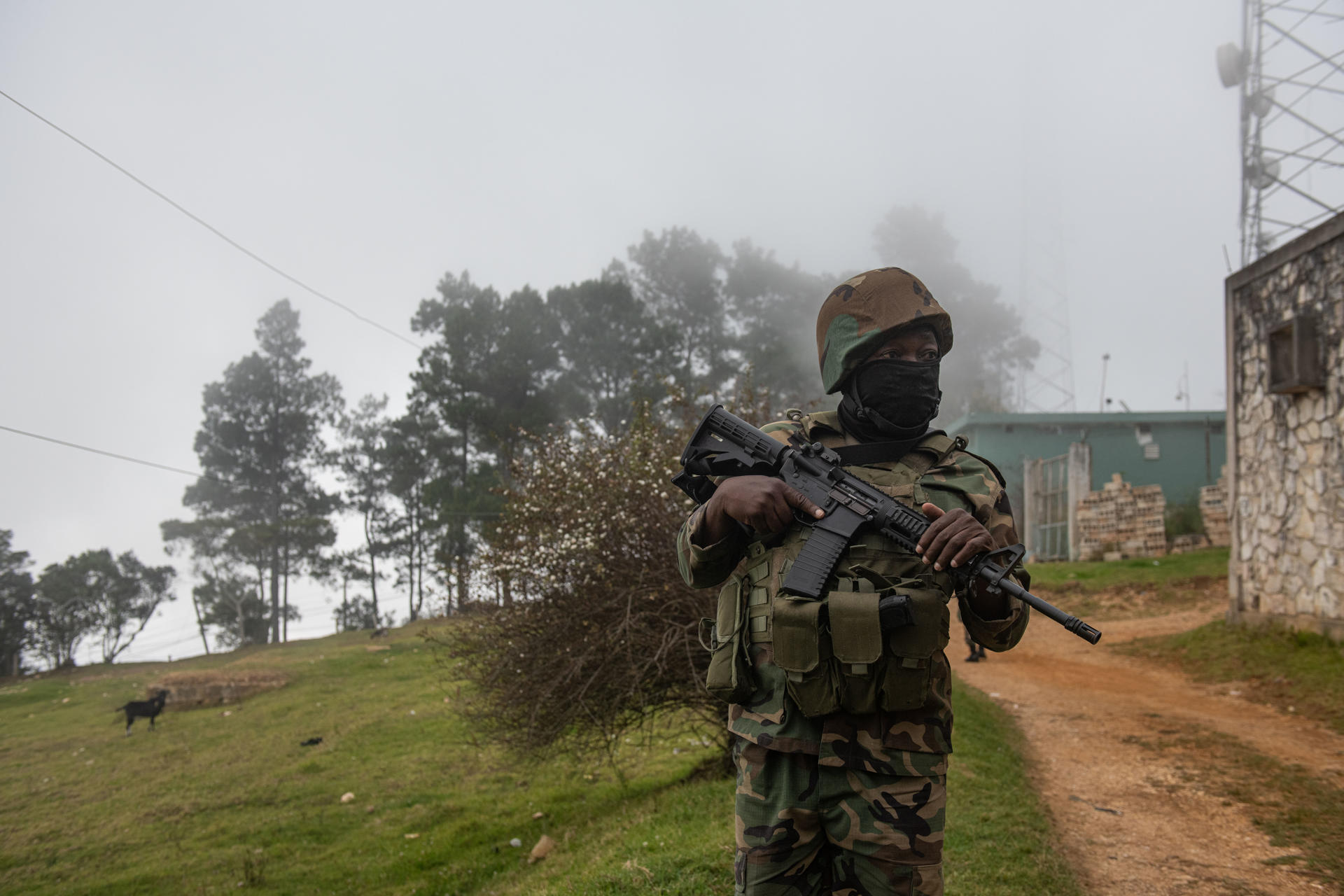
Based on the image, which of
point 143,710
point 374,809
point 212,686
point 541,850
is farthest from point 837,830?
point 212,686

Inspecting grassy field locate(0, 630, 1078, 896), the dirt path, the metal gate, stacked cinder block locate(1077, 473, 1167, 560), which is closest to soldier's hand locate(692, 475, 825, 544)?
grassy field locate(0, 630, 1078, 896)

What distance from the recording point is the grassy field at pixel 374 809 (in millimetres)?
5070

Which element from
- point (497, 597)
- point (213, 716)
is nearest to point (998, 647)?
point (497, 597)

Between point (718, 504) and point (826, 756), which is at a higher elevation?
point (718, 504)

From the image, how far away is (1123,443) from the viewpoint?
2334cm

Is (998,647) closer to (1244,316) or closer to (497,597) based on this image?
(497,597)

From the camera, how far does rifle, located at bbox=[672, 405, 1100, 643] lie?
2.11 meters

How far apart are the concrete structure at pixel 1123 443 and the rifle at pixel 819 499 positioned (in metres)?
21.0

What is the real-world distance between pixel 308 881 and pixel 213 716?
24.0 feet

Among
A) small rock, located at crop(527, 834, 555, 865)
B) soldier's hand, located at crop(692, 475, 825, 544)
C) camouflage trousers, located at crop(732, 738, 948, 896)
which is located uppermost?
soldier's hand, located at crop(692, 475, 825, 544)

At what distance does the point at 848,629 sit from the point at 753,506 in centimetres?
44

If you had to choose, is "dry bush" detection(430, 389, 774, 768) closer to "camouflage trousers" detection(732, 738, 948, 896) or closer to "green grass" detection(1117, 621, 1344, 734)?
"camouflage trousers" detection(732, 738, 948, 896)

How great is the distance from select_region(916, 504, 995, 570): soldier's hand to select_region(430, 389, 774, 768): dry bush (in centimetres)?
416

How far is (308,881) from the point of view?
6648mm
